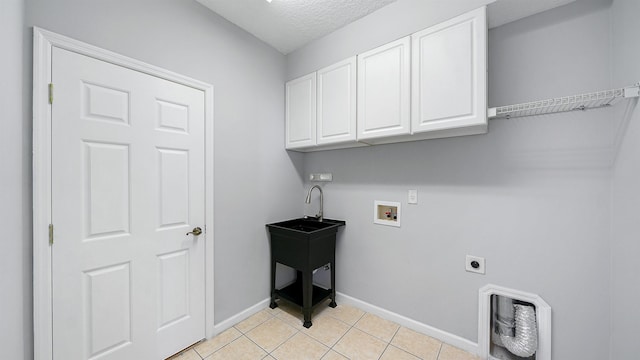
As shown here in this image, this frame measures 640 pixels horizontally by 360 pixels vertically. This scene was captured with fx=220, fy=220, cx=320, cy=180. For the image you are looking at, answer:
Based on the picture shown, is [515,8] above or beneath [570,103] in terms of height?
above

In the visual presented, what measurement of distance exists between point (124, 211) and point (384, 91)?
79.7 inches

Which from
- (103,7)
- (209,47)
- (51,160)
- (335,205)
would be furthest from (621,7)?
(51,160)

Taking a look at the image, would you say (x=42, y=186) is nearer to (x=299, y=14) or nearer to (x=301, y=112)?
(x=301, y=112)

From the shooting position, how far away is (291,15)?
191 cm

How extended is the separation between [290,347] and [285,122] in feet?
6.90

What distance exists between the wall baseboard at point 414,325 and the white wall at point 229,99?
89 centimetres

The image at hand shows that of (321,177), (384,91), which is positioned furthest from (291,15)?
(321,177)

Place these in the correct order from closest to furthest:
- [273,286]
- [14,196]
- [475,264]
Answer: [14,196] < [475,264] < [273,286]

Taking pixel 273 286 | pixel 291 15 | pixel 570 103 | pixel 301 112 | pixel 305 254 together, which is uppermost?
pixel 291 15

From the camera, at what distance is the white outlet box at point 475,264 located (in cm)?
163

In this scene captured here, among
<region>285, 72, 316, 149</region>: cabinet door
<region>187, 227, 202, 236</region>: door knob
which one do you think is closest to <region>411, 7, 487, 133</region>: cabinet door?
<region>285, 72, 316, 149</region>: cabinet door

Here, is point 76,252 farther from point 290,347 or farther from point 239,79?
point 239,79

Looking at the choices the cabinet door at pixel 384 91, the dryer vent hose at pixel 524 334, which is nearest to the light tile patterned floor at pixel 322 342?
the dryer vent hose at pixel 524 334

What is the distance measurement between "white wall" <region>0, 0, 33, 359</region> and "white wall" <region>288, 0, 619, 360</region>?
1.99 metres
